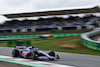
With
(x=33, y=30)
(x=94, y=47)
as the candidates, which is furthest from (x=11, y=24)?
(x=94, y=47)

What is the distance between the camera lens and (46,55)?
7914 millimetres

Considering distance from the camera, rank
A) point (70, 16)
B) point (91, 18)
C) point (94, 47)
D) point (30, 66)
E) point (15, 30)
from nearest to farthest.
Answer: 1. point (30, 66)
2. point (94, 47)
3. point (91, 18)
4. point (70, 16)
5. point (15, 30)

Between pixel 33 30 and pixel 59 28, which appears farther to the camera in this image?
pixel 33 30

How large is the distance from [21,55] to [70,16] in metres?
29.1

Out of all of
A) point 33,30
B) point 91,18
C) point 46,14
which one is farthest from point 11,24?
point 91,18

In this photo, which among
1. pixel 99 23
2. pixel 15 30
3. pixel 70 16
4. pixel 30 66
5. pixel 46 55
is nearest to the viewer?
pixel 30 66

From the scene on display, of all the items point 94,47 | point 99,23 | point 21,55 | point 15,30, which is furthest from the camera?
point 15,30

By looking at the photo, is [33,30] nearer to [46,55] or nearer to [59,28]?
[59,28]

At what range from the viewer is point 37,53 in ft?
26.2

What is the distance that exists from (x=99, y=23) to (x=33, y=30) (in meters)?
14.8

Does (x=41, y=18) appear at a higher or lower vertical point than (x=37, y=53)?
higher

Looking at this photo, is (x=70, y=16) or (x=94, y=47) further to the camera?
(x=70, y=16)

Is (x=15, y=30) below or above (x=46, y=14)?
below

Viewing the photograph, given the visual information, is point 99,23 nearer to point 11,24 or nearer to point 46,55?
point 11,24
